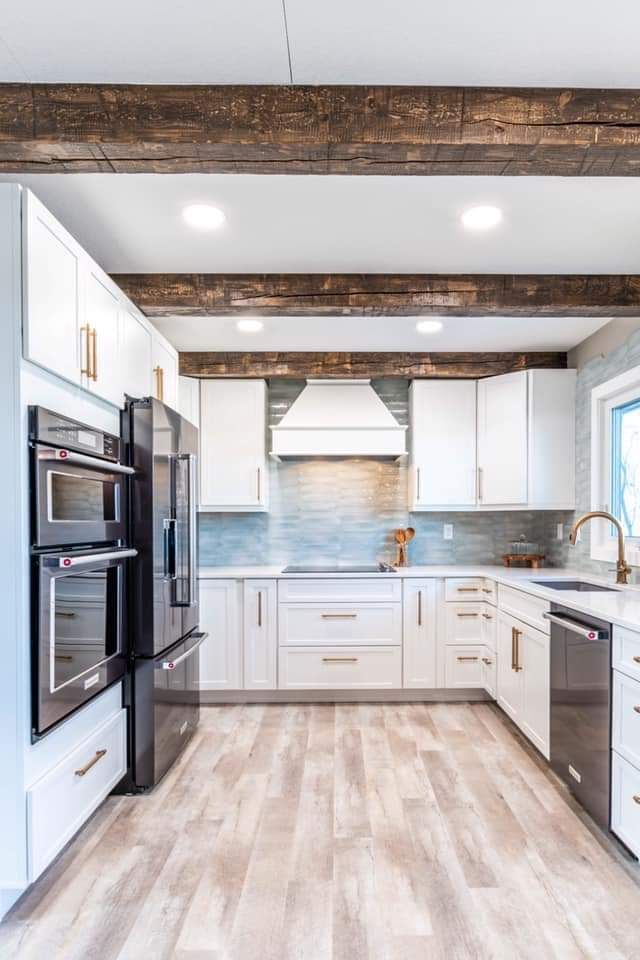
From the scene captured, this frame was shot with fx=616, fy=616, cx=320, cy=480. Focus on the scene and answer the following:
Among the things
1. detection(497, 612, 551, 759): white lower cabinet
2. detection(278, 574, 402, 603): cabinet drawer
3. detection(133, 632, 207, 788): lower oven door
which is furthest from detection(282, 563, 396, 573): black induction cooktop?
detection(133, 632, 207, 788): lower oven door

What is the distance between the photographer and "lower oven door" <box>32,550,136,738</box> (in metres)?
1.92

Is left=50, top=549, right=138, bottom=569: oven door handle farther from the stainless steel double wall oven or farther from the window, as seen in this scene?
the window

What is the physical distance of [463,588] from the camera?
4180 mm

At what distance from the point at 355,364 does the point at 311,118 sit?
2.70m

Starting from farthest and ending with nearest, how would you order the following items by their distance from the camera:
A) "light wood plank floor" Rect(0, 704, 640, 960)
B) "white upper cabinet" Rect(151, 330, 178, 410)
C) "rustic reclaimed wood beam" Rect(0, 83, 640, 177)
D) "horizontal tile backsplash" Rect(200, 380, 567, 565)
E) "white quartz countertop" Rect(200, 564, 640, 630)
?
→ "horizontal tile backsplash" Rect(200, 380, 567, 565) → "white upper cabinet" Rect(151, 330, 178, 410) → "white quartz countertop" Rect(200, 564, 640, 630) → "light wood plank floor" Rect(0, 704, 640, 960) → "rustic reclaimed wood beam" Rect(0, 83, 640, 177)

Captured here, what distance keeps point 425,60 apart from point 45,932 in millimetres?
2720

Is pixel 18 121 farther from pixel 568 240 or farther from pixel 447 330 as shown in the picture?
pixel 447 330

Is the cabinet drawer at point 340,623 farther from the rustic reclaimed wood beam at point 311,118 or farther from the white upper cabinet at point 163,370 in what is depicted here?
the rustic reclaimed wood beam at point 311,118

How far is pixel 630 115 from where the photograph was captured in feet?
5.67

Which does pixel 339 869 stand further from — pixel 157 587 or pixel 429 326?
pixel 429 326

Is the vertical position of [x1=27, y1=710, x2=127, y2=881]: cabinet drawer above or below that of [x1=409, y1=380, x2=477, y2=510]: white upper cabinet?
below

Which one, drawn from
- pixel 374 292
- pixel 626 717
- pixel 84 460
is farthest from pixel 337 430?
pixel 626 717

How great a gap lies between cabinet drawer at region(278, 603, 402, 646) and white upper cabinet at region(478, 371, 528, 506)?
3.59 feet

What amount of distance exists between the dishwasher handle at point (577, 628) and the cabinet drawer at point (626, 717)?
0.46 ft
